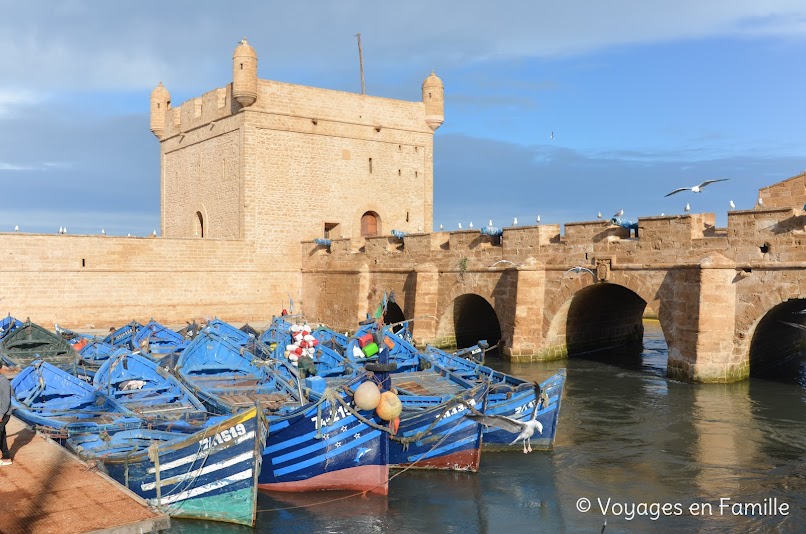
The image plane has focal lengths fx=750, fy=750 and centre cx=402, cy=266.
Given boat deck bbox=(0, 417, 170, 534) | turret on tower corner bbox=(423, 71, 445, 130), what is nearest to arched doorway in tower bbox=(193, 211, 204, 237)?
turret on tower corner bbox=(423, 71, 445, 130)

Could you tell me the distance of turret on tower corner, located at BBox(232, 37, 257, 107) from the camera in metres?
27.9

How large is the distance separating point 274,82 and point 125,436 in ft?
70.5

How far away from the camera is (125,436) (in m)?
9.95

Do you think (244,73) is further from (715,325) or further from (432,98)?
(715,325)

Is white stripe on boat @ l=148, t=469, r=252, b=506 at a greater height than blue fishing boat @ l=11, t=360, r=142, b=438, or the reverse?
blue fishing boat @ l=11, t=360, r=142, b=438

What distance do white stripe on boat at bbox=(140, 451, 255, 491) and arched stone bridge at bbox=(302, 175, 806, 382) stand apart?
11802mm

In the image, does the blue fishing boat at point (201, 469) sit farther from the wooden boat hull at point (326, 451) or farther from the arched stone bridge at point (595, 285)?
the arched stone bridge at point (595, 285)

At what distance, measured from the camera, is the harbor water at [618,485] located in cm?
977

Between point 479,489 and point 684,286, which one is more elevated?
point 684,286

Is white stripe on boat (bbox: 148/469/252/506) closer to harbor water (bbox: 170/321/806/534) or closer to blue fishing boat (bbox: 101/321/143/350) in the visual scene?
harbor water (bbox: 170/321/806/534)

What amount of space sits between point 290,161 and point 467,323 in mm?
9785

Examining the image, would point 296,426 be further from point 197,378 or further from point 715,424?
point 715,424

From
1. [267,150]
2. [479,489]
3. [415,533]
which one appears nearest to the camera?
[415,533]

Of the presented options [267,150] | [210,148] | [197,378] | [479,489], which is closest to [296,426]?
[479,489]
